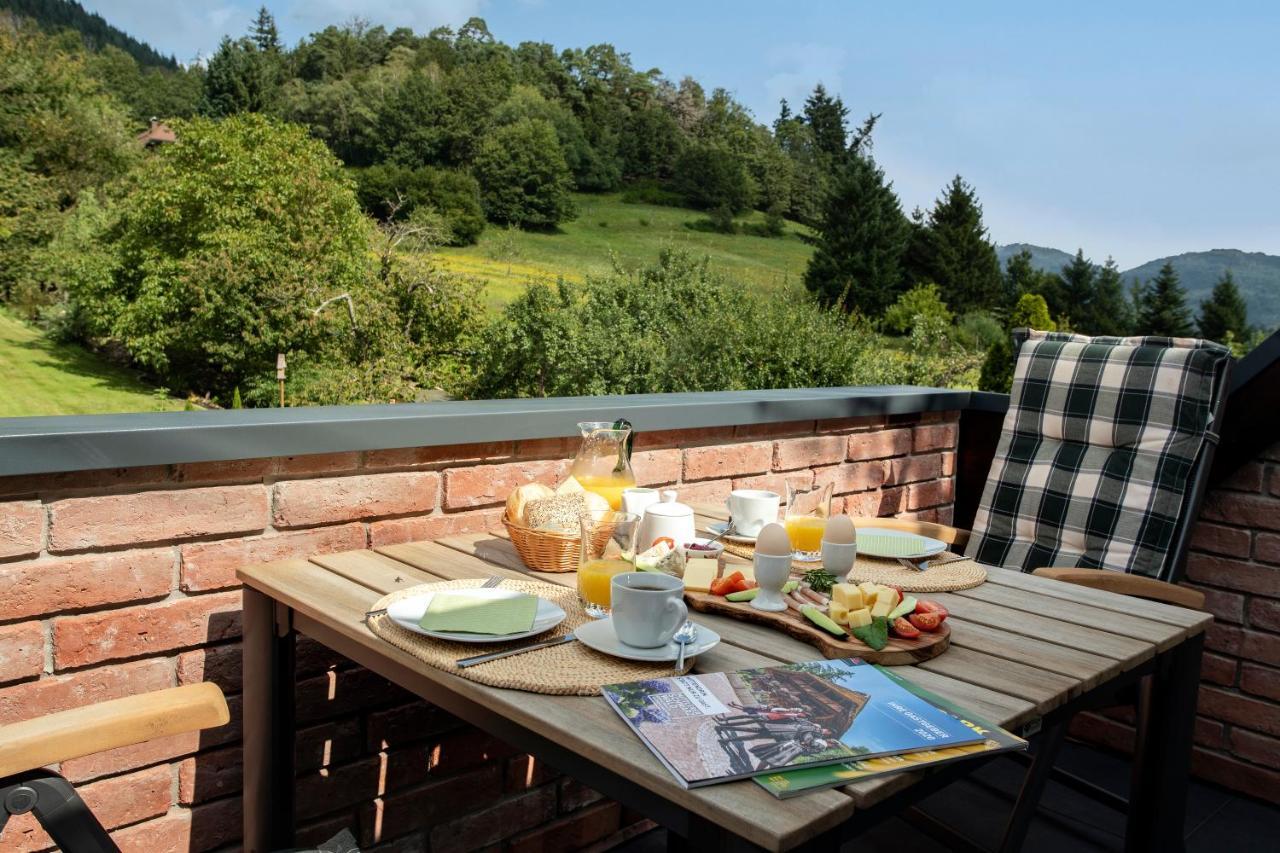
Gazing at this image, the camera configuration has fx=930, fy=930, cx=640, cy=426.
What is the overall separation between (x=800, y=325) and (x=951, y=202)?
26.0m

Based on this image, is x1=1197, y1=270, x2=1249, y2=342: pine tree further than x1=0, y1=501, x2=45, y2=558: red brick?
Yes

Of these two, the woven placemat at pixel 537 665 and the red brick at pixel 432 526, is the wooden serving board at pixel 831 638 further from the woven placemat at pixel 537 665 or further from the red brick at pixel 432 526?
the red brick at pixel 432 526

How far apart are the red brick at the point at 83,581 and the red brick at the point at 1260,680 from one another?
2.30 metres

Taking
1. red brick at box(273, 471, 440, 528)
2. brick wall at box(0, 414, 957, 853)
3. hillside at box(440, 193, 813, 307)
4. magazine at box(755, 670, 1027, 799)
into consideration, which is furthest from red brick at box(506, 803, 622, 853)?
hillside at box(440, 193, 813, 307)

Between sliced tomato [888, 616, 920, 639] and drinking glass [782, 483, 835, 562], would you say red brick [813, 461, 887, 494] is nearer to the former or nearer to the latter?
drinking glass [782, 483, 835, 562]

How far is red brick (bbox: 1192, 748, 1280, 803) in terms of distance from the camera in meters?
2.15

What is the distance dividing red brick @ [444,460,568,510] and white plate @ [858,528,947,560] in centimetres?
57


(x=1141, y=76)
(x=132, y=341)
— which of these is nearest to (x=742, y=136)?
(x=1141, y=76)

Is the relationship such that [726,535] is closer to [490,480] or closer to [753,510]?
[753,510]

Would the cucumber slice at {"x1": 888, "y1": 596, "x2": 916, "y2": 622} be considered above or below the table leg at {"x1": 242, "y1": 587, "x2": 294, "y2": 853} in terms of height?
above

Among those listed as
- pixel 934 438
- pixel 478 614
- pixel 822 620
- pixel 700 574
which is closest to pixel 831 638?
pixel 822 620

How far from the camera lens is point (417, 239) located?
80.7 feet

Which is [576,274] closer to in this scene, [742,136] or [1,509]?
[742,136]

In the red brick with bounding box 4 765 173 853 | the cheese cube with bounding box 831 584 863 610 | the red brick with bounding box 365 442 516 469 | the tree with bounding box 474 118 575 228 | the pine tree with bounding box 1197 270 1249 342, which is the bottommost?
the red brick with bounding box 4 765 173 853
